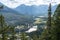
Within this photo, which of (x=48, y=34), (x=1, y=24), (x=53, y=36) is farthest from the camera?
(x=48, y=34)

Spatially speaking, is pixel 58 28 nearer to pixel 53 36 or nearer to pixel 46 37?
pixel 53 36

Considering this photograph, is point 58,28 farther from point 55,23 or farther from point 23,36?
point 23,36

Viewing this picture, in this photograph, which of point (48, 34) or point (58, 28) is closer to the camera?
point (58, 28)

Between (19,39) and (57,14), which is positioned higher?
(57,14)

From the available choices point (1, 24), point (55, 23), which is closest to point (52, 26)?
point (55, 23)

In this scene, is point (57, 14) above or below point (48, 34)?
above

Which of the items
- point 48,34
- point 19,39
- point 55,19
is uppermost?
point 55,19

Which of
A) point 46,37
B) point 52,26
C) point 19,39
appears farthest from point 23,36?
point 52,26

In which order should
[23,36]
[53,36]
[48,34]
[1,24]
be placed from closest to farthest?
[1,24]
[53,36]
[48,34]
[23,36]

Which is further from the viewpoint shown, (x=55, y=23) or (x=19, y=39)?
(x=19, y=39)
